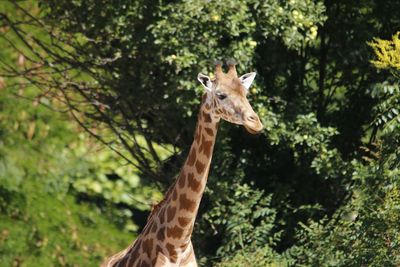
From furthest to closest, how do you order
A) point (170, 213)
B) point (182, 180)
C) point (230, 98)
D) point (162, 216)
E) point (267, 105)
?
point (267, 105)
point (162, 216)
point (170, 213)
point (182, 180)
point (230, 98)

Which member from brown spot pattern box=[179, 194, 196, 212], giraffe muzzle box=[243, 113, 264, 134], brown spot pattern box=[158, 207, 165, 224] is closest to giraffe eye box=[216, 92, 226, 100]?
giraffe muzzle box=[243, 113, 264, 134]

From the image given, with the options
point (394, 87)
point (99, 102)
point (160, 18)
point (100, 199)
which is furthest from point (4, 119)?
point (394, 87)

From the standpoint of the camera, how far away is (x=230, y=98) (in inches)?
278

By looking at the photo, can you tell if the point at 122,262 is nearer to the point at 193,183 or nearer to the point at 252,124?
the point at 193,183

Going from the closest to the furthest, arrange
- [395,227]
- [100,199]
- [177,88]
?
1. [395,227]
2. [177,88]
3. [100,199]

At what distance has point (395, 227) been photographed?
28.3 feet

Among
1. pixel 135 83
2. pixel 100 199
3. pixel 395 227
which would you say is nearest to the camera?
pixel 395 227

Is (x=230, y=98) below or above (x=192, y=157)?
above

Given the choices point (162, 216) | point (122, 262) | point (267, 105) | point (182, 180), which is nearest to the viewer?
point (182, 180)

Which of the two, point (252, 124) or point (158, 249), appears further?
point (158, 249)

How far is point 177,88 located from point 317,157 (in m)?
1.51

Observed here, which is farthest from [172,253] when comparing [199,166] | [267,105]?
[267,105]

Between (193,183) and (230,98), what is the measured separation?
33.2 inches

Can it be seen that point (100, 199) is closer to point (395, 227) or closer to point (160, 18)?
point (160, 18)
